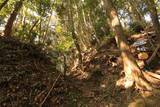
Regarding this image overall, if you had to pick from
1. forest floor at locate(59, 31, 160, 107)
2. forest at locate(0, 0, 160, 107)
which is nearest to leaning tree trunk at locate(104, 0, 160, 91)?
forest at locate(0, 0, 160, 107)

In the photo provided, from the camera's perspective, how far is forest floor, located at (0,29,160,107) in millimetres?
4594

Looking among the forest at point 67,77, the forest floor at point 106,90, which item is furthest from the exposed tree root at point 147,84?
the forest floor at point 106,90

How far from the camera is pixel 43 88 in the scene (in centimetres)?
512

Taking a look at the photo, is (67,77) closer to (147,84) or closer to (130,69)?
(130,69)

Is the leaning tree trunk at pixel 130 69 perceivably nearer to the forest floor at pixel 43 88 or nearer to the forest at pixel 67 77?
the forest at pixel 67 77

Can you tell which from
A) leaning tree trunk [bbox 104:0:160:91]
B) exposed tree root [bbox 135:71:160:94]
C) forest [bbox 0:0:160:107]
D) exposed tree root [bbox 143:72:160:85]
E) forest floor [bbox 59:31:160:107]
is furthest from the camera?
exposed tree root [bbox 143:72:160:85]

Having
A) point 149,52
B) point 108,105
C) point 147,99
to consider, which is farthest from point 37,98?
point 149,52

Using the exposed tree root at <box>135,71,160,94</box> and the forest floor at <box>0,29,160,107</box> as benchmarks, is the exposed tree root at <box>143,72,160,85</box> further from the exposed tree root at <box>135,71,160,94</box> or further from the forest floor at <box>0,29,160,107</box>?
the forest floor at <box>0,29,160,107</box>

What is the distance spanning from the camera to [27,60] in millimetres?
6270

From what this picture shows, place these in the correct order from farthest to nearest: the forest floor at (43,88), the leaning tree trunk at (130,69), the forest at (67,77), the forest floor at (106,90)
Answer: the leaning tree trunk at (130,69) → the forest floor at (106,90) → the forest at (67,77) → the forest floor at (43,88)

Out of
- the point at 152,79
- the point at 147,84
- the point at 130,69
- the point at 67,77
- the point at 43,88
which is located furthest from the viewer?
the point at 67,77

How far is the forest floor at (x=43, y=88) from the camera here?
4594mm

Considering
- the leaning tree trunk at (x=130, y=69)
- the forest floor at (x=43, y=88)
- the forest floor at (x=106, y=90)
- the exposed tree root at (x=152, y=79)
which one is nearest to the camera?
the forest floor at (x=43, y=88)

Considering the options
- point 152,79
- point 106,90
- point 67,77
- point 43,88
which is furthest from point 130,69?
point 43,88
